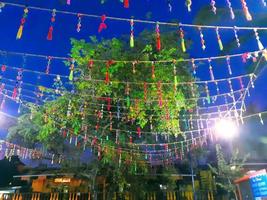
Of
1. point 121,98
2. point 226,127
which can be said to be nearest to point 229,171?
point 226,127

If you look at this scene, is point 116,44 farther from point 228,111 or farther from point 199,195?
point 199,195

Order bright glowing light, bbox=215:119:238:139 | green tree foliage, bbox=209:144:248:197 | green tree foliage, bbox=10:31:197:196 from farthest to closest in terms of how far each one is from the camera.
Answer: green tree foliage, bbox=209:144:248:197 < green tree foliage, bbox=10:31:197:196 < bright glowing light, bbox=215:119:238:139

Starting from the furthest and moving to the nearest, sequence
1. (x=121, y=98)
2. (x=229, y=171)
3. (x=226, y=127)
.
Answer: (x=229, y=171) → (x=121, y=98) → (x=226, y=127)

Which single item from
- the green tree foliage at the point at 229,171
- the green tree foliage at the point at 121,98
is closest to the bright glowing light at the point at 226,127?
the green tree foliage at the point at 121,98

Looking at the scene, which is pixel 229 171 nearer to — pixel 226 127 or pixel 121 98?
pixel 226 127

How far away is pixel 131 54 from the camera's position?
40.2 feet

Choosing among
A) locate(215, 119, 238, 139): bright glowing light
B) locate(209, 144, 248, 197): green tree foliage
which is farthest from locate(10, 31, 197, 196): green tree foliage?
→ locate(209, 144, 248, 197): green tree foliage

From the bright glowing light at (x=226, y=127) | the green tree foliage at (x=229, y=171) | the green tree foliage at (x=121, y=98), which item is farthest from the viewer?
the green tree foliage at (x=229, y=171)

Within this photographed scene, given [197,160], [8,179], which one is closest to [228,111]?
[197,160]

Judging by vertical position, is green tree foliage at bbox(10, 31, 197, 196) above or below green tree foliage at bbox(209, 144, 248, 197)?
above

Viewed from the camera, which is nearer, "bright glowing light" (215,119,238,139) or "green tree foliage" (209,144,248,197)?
"bright glowing light" (215,119,238,139)

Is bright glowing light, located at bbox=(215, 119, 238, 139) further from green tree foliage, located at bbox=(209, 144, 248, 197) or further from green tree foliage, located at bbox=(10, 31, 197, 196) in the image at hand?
green tree foliage, located at bbox=(209, 144, 248, 197)

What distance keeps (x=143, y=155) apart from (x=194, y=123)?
356cm

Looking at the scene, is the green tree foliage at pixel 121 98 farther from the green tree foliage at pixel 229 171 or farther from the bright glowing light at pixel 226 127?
the green tree foliage at pixel 229 171
